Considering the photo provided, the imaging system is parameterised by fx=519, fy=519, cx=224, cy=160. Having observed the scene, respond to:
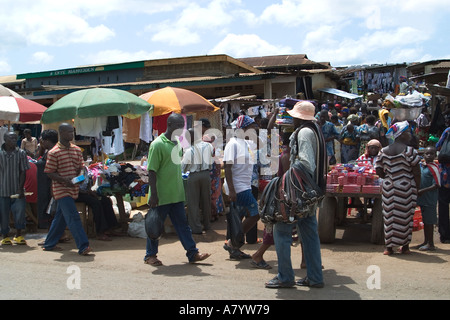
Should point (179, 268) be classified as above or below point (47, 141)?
below

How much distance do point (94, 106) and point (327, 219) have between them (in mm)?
4323

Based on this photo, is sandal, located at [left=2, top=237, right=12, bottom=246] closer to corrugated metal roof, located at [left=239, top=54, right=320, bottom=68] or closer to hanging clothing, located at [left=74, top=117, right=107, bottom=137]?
hanging clothing, located at [left=74, top=117, right=107, bottom=137]

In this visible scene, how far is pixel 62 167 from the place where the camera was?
24.8ft

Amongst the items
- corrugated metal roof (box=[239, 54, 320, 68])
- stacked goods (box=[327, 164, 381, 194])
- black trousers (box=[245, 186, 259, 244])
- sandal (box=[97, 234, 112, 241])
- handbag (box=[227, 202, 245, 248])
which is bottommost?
sandal (box=[97, 234, 112, 241])

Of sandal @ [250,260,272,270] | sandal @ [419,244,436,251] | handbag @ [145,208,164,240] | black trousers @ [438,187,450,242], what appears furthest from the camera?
black trousers @ [438,187,450,242]

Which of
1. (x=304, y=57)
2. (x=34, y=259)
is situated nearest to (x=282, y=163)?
(x=34, y=259)

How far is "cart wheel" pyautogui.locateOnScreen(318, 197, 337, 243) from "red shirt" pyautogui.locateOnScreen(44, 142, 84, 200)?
3698 millimetres

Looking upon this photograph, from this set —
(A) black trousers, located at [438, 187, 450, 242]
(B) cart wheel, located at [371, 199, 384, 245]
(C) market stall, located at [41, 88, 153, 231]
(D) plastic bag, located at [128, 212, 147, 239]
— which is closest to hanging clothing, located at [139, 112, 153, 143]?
(C) market stall, located at [41, 88, 153, 231]

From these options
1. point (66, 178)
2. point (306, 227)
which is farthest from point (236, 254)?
point (66, 178)

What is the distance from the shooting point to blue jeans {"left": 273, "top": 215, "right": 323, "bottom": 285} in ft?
18.3

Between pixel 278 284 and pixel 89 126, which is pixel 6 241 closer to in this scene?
pixel 89 126
